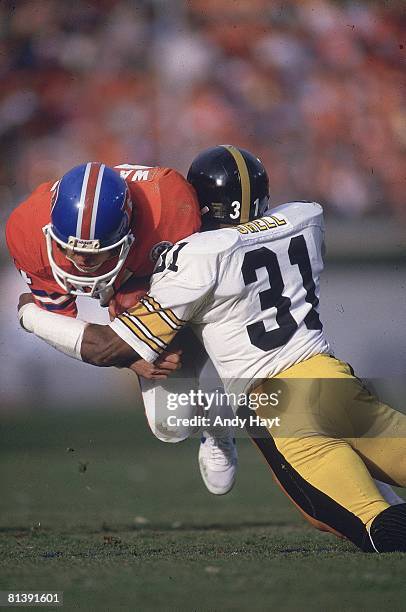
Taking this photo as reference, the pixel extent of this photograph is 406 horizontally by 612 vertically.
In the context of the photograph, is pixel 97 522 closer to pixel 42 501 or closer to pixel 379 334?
pixel 42 501

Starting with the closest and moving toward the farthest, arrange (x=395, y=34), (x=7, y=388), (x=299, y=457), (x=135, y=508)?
(x=299, y=457) < (x=135, y=508) < (x=7, y=388) < (x=395, y=34)

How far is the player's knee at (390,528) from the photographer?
2133mm

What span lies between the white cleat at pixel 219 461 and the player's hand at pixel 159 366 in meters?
0.51

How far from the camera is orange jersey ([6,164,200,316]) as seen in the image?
252 cm

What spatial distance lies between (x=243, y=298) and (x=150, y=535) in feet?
2.62

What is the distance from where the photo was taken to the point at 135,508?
3252 mm

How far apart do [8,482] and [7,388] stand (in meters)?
0.51

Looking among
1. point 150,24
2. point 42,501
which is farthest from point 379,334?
point 150,24

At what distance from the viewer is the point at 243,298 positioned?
240 cm

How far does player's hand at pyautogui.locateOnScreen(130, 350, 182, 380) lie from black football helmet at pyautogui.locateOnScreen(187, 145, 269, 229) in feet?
1.28

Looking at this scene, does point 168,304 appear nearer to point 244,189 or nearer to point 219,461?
point 244,189

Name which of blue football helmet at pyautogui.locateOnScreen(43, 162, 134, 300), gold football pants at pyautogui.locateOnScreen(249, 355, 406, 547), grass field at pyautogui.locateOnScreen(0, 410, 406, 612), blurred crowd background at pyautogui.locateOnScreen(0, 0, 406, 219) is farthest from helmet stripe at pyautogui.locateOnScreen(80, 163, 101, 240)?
blurred crowd background at pyautogui.locateOnScreen(0, 0, 406, 219)

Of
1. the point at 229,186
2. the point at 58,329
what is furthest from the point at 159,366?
the point at 229,186

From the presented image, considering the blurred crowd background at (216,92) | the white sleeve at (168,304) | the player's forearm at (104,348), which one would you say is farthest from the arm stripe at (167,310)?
the blurred crowd background at (216,92)
